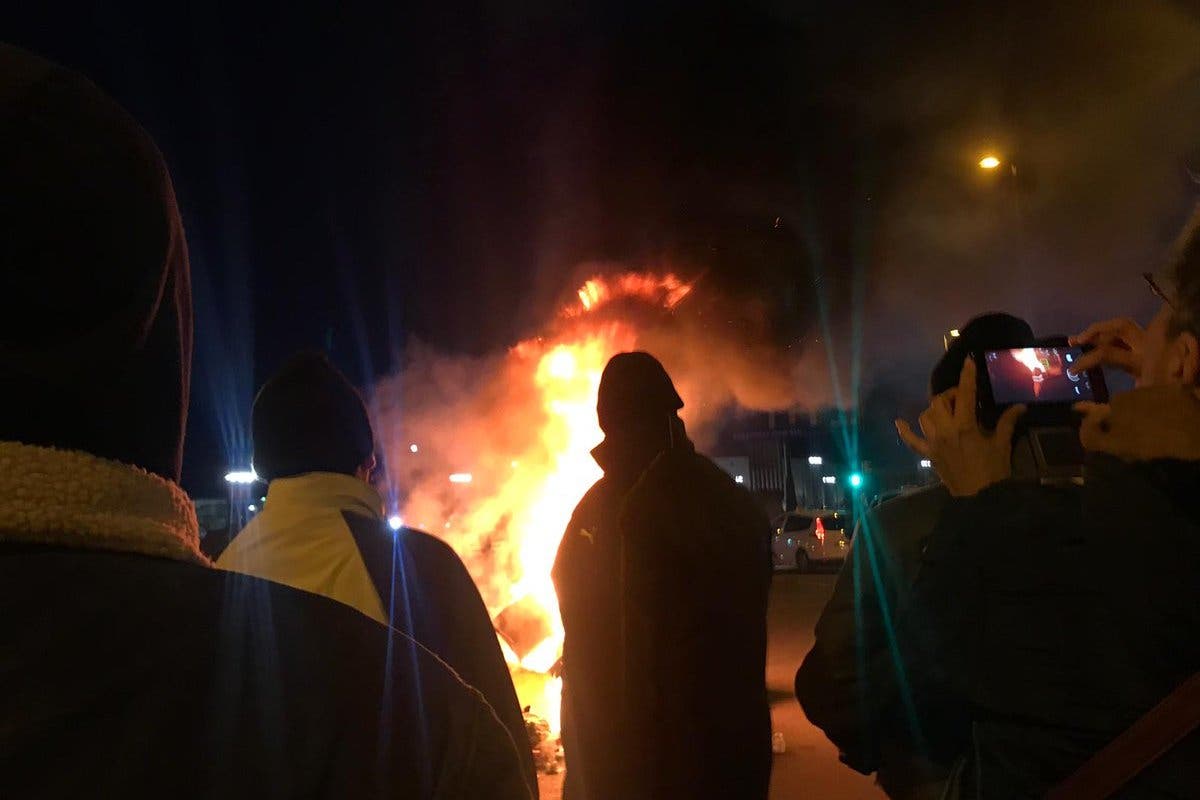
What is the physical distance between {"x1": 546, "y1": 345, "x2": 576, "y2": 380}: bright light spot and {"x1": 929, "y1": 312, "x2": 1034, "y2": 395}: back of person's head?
765 centimetres

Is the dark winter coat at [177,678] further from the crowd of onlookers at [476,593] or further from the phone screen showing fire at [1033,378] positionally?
the phone screen showing fire at [1033,378]

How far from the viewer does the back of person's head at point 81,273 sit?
0.71 m

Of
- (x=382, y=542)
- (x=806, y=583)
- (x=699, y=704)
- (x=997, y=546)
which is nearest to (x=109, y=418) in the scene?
(x=382, y=542)

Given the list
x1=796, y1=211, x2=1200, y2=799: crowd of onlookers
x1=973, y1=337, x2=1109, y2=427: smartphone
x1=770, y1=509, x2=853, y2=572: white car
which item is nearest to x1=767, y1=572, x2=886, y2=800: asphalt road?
x1=796, y1=211, x2=1200, y2=799: crowd of onlookers

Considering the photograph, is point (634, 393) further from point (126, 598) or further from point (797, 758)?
point (797, 758)

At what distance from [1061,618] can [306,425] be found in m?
2.14

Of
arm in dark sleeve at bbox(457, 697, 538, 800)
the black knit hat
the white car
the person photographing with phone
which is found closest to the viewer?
arm in dark sleeve at bbox(457, 697, 538, 800)

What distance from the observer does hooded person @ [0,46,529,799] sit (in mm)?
629

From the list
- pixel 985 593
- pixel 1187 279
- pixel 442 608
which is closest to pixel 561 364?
pixel 442 608

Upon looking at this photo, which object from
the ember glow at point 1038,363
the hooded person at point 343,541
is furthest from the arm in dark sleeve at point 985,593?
the hooded person at point 343,541

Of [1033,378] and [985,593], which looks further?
[1033,378]

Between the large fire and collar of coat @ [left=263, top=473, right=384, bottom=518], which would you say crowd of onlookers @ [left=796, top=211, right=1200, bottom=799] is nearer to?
collar of coat @ [left=263, top=473, right=384, bottom=518]

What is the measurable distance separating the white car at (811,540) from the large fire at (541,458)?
10.9 m

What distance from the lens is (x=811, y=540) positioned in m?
20.0
